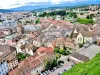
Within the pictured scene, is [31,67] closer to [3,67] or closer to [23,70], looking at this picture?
[23,70]

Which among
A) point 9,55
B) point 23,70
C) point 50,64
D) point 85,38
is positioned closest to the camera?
point 23,70

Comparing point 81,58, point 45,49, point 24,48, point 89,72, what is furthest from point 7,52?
point 89,72

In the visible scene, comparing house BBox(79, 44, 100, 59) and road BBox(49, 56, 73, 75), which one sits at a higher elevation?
house BBox(79, 44, 100, 59)

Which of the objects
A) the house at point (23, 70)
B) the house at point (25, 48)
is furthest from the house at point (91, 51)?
the house at point (25, 48)

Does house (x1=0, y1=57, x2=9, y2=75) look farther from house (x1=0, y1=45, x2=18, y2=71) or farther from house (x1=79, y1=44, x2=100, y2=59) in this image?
house (x1=79, y1=44, x2=100, y2=59)

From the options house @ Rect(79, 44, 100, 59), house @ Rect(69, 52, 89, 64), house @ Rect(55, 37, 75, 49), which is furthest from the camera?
house @ Rect(55, 37, 75, 49)

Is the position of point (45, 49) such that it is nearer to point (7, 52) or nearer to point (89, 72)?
point (7, 52)

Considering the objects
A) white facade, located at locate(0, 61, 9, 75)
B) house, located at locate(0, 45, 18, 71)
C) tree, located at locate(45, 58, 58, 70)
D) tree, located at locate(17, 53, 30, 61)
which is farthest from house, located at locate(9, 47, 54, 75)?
tree, located at locate(17, 53, 30, 61)

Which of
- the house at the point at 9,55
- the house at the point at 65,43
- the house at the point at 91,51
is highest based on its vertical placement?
the house at the point at 91,51

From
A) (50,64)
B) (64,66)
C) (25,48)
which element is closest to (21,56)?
(25,48)

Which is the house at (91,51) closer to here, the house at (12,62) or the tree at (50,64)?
the tree at (50,64)

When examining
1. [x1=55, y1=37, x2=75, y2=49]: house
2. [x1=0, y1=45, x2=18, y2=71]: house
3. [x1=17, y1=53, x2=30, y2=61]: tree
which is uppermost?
[x1=55, y1=37, x2=75, y2=49]: house
